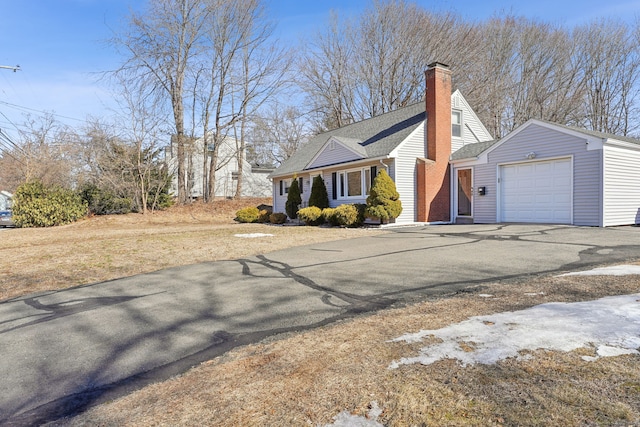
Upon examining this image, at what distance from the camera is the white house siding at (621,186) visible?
37.4 ft

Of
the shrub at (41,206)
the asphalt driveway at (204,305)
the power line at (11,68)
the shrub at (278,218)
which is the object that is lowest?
the asphalt driveway at (204,305)

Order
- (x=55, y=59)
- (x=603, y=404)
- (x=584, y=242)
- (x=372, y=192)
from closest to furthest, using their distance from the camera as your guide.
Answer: (x=603, y=404), (x=584, y=242), (x=372, y=192), (x=55, y=59)

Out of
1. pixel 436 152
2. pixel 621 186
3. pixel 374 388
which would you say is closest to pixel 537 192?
pixel 621 186

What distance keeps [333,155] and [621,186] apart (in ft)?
36.7

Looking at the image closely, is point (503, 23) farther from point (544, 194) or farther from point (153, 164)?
point (153, 164)

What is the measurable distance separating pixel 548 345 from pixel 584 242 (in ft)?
22.7

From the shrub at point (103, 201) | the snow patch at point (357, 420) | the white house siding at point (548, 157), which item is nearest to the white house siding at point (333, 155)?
the white house siding at point (548, 157)

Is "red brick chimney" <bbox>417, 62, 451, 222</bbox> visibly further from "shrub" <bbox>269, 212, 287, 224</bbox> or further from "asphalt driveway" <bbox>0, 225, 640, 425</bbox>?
"shrub" <bbox>269, 212, 287, 224</bbox>

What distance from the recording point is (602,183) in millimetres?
11227

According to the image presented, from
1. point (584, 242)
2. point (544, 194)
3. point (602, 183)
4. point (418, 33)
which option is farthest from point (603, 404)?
point (418, 33)

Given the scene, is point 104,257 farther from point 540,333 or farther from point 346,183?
point 346,183

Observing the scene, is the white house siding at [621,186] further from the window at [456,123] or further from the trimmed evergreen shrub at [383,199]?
the trimmed evergreen shrub at [383,199]

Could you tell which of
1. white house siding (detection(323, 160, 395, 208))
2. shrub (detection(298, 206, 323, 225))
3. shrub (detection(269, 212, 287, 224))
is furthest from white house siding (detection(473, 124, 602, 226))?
shrub (detection(269, 212, 287, 224))

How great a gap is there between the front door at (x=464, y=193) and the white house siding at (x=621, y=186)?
4.79m
